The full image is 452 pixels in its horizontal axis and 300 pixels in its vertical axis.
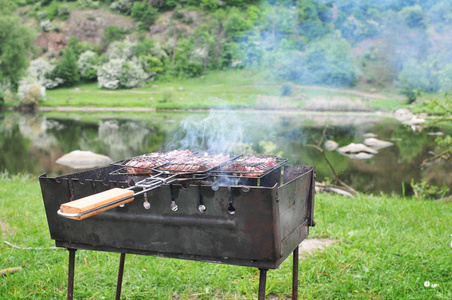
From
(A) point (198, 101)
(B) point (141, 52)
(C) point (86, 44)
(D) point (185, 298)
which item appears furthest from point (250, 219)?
(C) point (86, 44)

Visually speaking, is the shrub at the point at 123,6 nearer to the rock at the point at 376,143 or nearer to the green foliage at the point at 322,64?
the green foliage at the point at 322,64

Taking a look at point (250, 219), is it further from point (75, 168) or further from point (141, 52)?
point (141, 52)

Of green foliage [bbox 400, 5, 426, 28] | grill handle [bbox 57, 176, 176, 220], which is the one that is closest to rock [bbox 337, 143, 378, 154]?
green foliage [bbox 400, 5, 426, 28]

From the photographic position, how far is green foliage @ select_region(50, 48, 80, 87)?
42156 millimetres

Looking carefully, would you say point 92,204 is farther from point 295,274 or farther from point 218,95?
point 218,95

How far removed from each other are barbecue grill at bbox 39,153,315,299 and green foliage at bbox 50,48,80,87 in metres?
44.1

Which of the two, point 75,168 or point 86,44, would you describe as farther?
point 86,44

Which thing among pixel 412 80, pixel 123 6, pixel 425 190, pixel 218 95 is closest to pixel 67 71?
pixel 218 95

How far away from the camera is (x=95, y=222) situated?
6.82ft

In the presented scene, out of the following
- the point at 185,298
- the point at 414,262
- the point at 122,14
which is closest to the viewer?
the point at 185,298

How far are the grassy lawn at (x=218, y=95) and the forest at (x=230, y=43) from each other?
126cm

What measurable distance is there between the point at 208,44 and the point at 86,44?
16.8 m

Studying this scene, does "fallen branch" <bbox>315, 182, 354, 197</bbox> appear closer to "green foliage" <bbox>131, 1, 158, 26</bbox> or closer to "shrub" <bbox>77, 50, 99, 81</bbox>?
"shrub" <bbox>77, 50, 99, 81</bbox>

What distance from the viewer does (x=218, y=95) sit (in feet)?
→ 110
